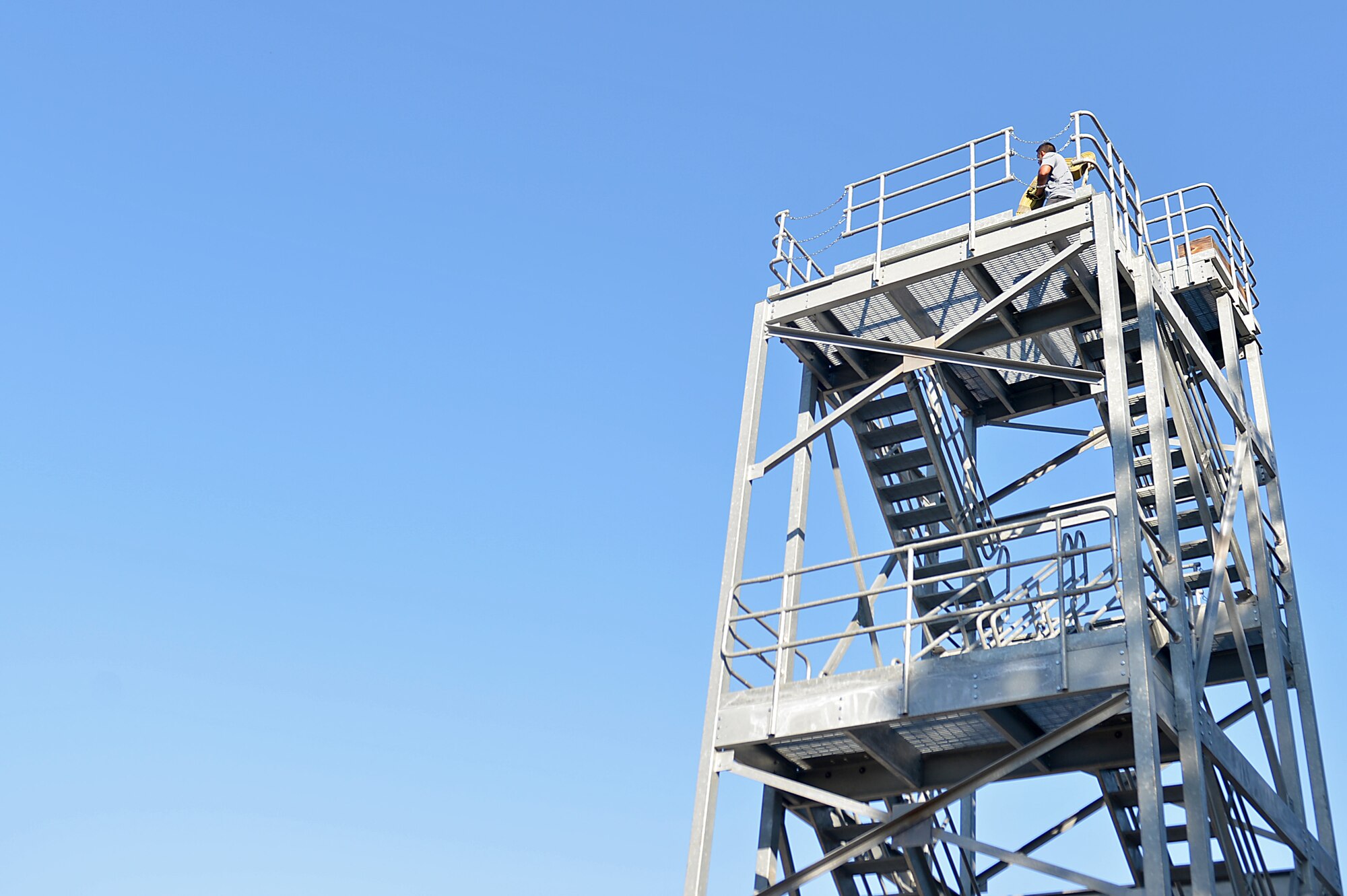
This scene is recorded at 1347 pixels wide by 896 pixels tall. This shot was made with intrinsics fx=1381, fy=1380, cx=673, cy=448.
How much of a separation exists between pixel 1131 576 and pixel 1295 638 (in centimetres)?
598

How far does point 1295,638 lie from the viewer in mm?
18141

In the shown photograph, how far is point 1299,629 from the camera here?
1827 centimetres

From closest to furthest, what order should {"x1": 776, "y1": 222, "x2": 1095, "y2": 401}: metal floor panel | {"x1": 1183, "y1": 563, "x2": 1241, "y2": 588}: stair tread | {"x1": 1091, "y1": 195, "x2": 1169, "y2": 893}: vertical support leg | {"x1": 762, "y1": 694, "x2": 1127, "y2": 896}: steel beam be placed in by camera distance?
Result: {"x1": 1091, "y1": 195, "x2": 1169, "y2": 893}: vertical support leg
{"x1": 762, "y1": 694, "x2": 1127, "y2": 896}: steel beam
{"x1": 776, "y1": 222, "x2": 1095, "y2": 401}: metal floor panel
{"x1": 1183, "y1": 563, "x2": 1241, "y2": 588}: stair tread

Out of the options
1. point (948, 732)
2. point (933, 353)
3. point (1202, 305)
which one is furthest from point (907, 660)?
point (1202, 305)

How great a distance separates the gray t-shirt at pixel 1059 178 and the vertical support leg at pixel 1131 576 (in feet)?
2.87

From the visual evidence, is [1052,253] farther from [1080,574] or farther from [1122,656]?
[1122,656]

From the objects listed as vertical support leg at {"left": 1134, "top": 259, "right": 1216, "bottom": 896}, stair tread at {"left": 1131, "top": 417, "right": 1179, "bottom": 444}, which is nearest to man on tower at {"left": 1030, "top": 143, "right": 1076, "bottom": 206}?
vertical support leg at {"left": 1134, "top": 259, "right": 1216, "bottom": 896}

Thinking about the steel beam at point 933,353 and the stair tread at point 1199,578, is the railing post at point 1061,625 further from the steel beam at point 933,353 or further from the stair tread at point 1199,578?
the stair tread at point 1199,578

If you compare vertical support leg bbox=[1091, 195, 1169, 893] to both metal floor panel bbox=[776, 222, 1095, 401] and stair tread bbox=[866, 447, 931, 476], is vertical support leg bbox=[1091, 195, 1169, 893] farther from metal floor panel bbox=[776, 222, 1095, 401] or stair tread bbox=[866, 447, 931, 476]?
stair tread bbox=[866, 447, 931, 476]

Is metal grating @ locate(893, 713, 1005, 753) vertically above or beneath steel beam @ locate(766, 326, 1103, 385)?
beneath

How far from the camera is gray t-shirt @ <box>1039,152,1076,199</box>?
16906 millimetres

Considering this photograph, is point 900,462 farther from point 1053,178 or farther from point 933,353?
point 1053,178

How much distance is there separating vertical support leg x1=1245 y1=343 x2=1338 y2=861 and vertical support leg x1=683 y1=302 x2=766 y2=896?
22.9 feet

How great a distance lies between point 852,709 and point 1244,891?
4.55m
